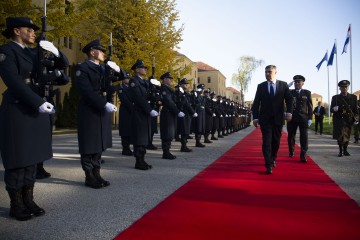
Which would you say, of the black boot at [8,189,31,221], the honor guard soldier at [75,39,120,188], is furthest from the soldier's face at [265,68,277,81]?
the black boot at [8,189,31,221]

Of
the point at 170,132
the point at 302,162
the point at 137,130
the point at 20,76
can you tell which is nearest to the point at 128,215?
the point at 20,76

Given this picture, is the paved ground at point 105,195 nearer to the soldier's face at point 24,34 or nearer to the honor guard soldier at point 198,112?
the soldier's face at point 24,34

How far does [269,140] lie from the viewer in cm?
688

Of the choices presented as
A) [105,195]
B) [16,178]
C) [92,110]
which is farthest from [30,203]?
[92,110]

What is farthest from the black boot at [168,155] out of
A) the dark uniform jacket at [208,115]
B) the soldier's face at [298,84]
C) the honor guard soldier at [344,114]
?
the dark uniform jacket at [208,115]

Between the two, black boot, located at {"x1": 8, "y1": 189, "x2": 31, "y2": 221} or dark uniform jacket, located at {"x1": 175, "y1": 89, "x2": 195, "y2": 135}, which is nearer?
black boot, located at {"x1": 8, "y1": 189, "x2": 31, "y2": 221}

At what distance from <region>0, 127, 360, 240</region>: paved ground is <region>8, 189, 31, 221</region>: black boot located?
0.07 metres

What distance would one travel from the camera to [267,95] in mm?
7031

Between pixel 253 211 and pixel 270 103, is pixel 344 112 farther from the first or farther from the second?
pixel 253 211

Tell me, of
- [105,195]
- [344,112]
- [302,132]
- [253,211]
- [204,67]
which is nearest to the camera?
[253,211]

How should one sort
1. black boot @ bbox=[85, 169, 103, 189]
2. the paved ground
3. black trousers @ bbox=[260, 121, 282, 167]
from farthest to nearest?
black trousers @ bbox=[260, 121, 282, 167]
black boot @ bbox=[85, 169, 103, 189]
the paved ground

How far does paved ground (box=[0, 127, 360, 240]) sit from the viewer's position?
11.5ft

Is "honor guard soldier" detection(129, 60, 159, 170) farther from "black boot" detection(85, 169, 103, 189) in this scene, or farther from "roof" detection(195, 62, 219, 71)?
"roof" detection(195, 62, 219, 71)

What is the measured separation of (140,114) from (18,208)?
11.6 ft
